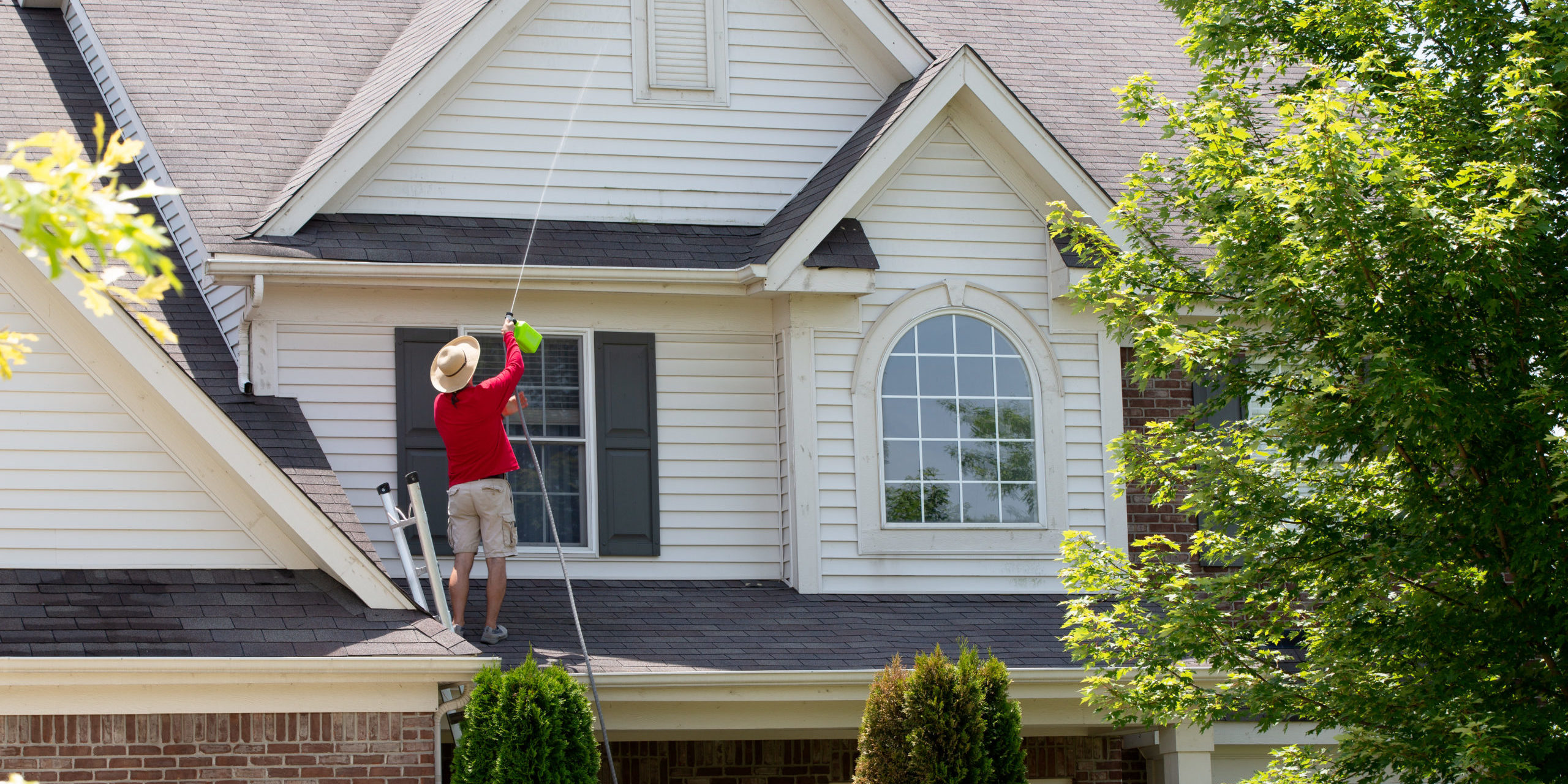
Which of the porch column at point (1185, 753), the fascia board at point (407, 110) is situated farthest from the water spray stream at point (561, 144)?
the porch column at point (1185, 753)

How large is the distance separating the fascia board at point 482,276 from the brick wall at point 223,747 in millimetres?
2956

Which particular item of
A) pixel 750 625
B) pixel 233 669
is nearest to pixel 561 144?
pixel 750 625

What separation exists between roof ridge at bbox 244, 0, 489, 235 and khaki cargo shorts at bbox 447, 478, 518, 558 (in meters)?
2.27

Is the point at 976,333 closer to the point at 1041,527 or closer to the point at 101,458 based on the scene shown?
the point at 1041,527

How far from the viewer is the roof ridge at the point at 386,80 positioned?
34.9ft

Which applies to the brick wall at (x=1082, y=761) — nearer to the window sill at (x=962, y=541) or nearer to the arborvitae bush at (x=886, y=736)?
the window sill at (x=962, y=541)

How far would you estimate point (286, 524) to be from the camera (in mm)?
8617

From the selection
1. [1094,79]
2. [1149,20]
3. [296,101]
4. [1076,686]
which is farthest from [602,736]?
[1149,20]

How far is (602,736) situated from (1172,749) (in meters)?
3.55

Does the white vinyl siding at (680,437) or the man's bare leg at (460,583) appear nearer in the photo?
the man's bare leg at (460,583)

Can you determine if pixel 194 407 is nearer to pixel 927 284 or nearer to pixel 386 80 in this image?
pixel 386 80

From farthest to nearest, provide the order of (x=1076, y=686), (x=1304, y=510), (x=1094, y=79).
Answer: (x=1094, y=79) < (x=1076, y=686) < (x=1304, y=510)

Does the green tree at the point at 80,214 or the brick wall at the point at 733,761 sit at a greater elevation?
the green tree at the point at 80,214

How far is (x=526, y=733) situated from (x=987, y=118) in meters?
5.50
